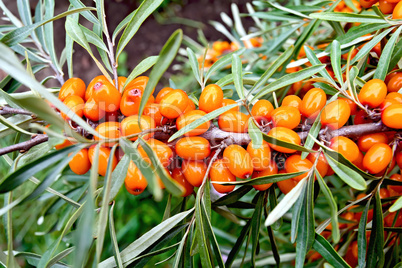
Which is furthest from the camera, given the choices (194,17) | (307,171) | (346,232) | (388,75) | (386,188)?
(194,17)

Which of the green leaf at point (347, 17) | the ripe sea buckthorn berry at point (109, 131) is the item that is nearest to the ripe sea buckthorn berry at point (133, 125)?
the ripe sea buckthorn berry at point (109, 131)

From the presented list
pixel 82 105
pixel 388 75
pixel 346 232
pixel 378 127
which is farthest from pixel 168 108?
pixel 346 232

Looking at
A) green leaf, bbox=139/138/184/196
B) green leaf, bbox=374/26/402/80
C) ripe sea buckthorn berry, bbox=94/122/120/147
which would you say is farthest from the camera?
green leaf, bbox=374/26/402/80

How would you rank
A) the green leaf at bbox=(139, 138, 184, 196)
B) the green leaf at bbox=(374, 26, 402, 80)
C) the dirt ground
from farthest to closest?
the dirt ground
the green leaf at bbox=(374, 26, 402, 80)
the green leaf at bbox=(139, 138, 184, 196)

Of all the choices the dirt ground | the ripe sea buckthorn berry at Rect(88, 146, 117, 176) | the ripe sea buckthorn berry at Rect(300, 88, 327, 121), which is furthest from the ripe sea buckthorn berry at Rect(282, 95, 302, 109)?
the dirt ground

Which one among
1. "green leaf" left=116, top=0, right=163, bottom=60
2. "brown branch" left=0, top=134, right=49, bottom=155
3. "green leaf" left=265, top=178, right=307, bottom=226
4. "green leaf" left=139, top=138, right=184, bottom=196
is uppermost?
"green leaf" left=116, top=0, right=163, bottom=60

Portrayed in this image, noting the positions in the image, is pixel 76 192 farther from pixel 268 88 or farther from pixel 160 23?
pixel 160 23

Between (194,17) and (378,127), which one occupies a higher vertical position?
(194,17)

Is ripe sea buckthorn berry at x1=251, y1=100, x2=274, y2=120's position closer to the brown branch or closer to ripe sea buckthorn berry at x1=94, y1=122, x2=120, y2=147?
ripe sea buckthorn berry at x1=94, y1=122, x2=120, y2=147
